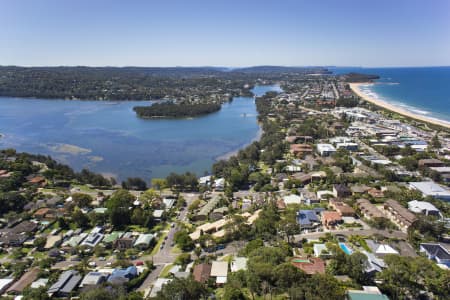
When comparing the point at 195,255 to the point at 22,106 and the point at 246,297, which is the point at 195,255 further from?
the point at 22,106

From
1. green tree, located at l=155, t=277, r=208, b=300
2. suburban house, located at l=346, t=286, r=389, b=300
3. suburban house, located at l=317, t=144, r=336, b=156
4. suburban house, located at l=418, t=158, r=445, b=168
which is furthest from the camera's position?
suburban house, located at l=317, t=144, r=336, b=156

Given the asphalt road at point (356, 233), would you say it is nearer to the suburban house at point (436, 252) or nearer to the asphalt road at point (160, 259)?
the suburban house at point (436, 252)

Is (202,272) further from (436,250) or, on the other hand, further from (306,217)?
(436,250)

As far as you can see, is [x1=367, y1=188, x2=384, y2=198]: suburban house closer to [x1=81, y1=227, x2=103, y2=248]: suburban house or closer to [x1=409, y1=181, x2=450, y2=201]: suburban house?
[x1=409, y1=181, x2=450, y2=201]: suburban house

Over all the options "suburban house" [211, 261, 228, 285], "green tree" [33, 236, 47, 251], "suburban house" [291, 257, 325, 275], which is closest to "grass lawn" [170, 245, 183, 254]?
"suburban house" [211, 261, 228, 285]

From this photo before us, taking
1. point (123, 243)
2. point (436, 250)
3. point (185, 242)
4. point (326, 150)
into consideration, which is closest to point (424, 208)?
point (436, 250)
